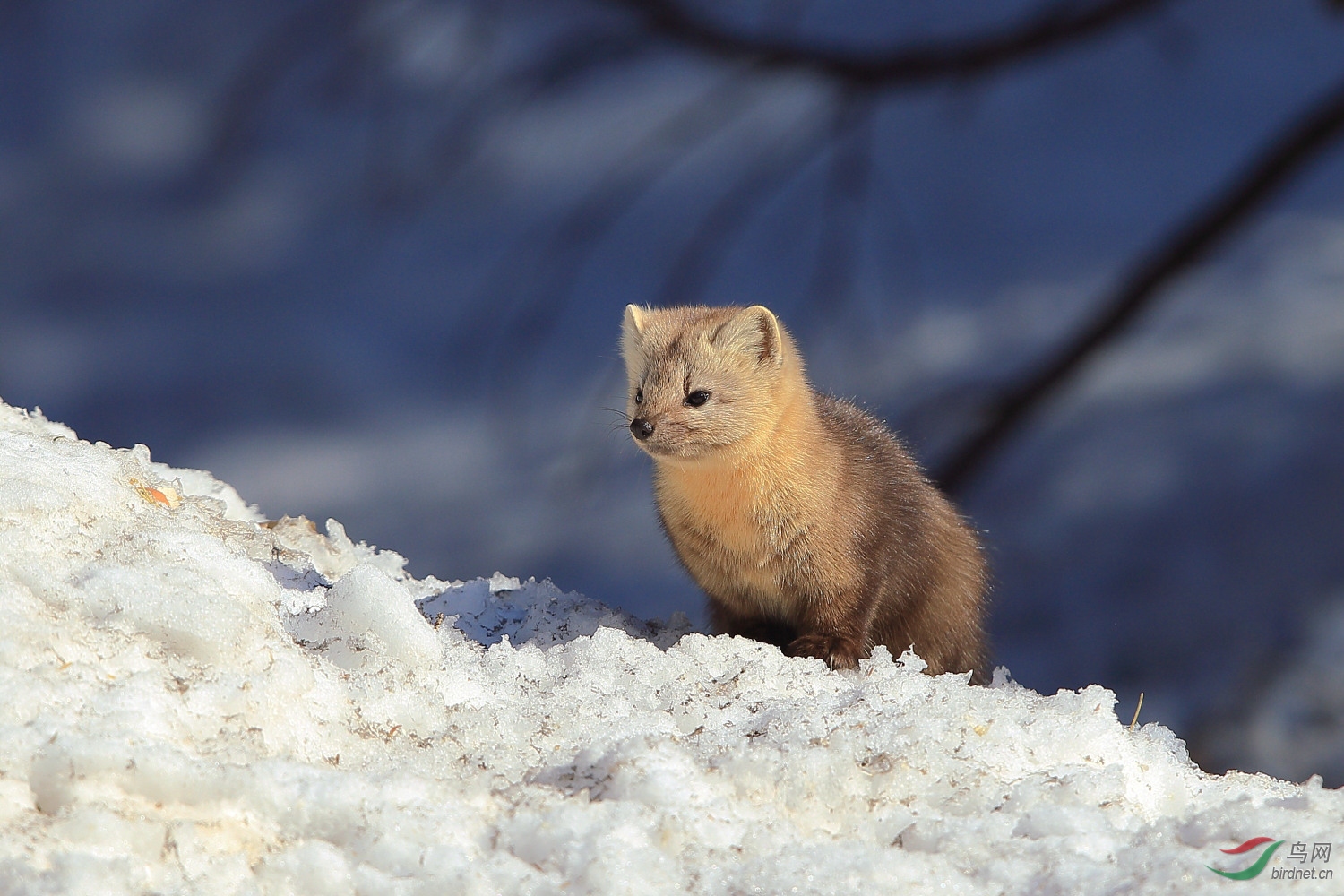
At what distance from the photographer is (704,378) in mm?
3111

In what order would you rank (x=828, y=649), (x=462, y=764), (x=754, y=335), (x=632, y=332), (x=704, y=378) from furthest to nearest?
(x=632, y=332) → (x=754, y=335) → (x=704, y=378) → (x=828, y=649) → (x=462, y=764)

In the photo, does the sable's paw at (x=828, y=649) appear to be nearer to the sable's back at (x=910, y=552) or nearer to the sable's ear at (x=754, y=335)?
the sable's back at (x=910, y=552)

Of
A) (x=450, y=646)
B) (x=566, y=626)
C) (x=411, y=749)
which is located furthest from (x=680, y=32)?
(x=411, y=749)

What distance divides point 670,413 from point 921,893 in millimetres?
1724

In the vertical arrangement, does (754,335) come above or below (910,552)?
above

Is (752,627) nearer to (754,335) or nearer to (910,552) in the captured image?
(910,552)

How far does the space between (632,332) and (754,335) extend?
1.25 ft

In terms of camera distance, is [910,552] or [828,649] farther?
[910,552]

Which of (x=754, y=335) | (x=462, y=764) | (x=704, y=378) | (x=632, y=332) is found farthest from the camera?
(x=632, y=332)

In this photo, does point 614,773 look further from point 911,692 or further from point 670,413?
point 670,413

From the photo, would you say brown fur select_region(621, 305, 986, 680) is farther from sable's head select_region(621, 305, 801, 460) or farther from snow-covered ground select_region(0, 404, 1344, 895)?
snow-covered ground select_region(0, 404, 1344, 895)

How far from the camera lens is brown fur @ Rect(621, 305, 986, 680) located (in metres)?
2.97

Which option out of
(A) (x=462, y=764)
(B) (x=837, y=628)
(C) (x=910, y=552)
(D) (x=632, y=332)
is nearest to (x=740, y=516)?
(B) (x=837, y=628)

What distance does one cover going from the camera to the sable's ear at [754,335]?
3221 millimetres
